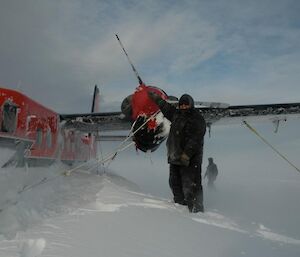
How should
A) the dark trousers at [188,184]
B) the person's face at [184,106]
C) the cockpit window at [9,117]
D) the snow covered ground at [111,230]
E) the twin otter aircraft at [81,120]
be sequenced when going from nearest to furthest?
1. the snow covered ground at [111,230]
2. the dark trousers at [188,184]
3. the person's face at [184,106]
4. the cockpit window at [9,117]
5. the twin otter aircraft at [81,120]

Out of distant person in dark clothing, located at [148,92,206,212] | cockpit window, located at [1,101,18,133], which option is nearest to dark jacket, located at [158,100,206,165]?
distant person in dark clothing, located at [148,92,206,212]

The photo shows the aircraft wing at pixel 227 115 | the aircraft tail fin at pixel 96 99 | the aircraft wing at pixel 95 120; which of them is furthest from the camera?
the aircraft tail fin at pixel 96 99

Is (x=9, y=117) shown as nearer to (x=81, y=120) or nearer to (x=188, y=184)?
(x=188, y=184)

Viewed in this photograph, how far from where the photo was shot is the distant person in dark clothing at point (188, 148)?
6.21 metres

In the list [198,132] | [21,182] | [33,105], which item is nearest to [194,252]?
[198,132]

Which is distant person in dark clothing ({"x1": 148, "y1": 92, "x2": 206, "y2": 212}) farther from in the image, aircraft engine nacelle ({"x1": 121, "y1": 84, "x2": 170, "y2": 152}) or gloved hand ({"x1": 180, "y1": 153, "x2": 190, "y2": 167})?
aircraft engine nacelle ({"x1": 121, "y1": 84, "x2": 170, "y2": 152})

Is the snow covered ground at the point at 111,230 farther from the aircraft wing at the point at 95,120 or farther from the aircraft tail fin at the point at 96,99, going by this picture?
the aircraft tail fin at the point at 96,99

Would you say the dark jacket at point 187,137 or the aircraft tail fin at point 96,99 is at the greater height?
the aircraft tail fin at point 96,99

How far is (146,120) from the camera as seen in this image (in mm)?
8961

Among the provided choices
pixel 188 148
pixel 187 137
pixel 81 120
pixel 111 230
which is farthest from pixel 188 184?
pixel 81 120

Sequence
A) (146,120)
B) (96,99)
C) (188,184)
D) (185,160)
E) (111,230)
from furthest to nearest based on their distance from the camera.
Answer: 1. (96,99)
2. (146,120)
3. (188,184)
4. (185,160)
5. (111,230)

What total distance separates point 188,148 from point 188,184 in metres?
0.61

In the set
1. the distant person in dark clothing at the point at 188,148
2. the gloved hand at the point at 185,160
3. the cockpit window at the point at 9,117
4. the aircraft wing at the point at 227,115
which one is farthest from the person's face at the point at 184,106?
the cockpit window at the point at 9,117

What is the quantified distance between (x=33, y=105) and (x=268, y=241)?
243 inches
